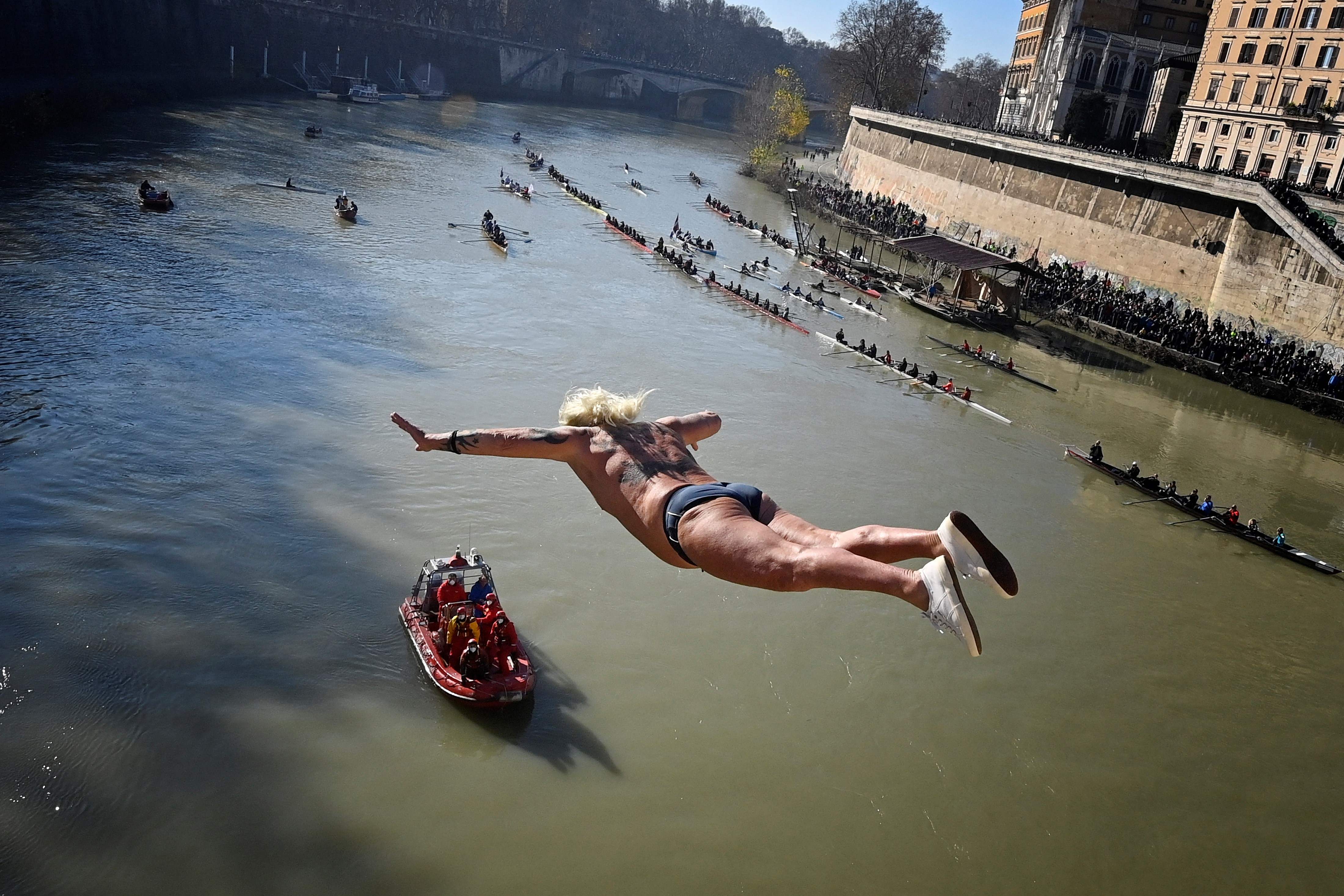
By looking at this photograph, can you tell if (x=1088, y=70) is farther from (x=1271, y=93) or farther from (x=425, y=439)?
(x=425, y=439)

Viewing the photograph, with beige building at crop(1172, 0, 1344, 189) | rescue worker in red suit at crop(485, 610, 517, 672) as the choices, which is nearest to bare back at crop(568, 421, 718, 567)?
rescue worker in red suit at crop(485, 610, 517, 672)

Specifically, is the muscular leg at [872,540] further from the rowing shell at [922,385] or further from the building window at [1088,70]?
the building window at [1088,70]

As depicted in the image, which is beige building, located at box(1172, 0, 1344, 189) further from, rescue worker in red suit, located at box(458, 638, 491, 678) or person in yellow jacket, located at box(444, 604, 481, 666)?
rescue worker in red suit, located at box(458, 638, 491, 678)

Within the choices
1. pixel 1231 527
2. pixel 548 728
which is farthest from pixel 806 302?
pixel 548 728

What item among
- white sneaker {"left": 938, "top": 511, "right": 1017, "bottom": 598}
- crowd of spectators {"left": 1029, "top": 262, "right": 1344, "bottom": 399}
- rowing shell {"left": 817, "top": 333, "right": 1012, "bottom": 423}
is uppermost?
white sneaker {"left": 938, "top": 511, "right": 1017, "bottom": 598}

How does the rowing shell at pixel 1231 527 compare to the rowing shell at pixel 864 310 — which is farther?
the rowing shell at pixel 864 310

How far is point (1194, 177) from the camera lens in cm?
3269

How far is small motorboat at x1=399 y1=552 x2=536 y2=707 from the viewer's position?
40.4ft

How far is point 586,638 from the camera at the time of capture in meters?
14.3

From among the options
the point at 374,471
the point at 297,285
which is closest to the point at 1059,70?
the point at 297,285

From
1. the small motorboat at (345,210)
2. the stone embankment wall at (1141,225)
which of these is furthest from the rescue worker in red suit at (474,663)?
the small motorboat at (345,210)

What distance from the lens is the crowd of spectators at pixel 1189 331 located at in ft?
94.7

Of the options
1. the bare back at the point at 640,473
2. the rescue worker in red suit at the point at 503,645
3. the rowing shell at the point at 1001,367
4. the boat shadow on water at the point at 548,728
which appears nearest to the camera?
the bare back at the point at 640,473

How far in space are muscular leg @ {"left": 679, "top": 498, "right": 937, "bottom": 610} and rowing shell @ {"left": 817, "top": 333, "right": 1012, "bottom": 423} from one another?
23.7 metres
